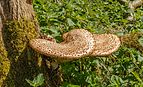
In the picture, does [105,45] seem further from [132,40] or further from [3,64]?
[132,40]

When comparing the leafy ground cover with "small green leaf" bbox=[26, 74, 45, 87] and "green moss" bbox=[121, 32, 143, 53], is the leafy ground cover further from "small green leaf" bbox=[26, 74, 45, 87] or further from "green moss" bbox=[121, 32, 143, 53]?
"small green leaf" bbox=[26, 74, 45, 87]

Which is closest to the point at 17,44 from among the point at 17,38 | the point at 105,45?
the point at 17,38

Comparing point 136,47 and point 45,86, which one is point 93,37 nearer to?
point 45,86

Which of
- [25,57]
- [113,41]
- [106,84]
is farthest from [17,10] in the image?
[106,84]

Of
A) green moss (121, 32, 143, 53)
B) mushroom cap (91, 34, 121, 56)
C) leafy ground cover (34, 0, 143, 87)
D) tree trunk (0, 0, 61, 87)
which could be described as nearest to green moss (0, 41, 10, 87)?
tree trunk (0, 0, 61, 87)

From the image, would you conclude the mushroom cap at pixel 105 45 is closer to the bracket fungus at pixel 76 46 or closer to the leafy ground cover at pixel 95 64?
the bracket fungus at pixel 76 46

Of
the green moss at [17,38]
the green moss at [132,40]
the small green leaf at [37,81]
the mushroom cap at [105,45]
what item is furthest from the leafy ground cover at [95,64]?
the green moss at [17,38]
